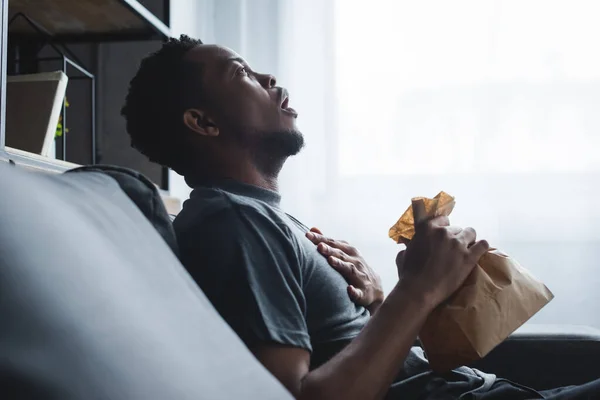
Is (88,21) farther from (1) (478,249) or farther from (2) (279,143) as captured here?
(1) (478,249)

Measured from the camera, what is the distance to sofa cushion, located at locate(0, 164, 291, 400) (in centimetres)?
27

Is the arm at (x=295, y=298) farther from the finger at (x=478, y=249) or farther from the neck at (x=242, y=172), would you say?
the neck at (x=242, y=172)

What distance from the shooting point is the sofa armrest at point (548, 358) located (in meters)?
1.09

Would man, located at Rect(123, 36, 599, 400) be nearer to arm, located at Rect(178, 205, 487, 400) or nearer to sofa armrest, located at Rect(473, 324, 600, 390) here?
arm, located at Rect(178, 205, 487, 400)

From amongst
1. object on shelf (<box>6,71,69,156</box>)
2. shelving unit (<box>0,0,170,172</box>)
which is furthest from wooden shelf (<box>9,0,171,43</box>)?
object on shelf (<box>6,71,69,156</box>)

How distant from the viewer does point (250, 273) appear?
2.32ft

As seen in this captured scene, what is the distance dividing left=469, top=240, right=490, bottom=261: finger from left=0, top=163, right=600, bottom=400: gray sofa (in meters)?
0.52

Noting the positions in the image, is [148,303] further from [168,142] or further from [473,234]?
[168,142]

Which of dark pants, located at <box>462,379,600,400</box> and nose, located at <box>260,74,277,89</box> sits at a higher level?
nose, located at <box>260,74,277,89</box>

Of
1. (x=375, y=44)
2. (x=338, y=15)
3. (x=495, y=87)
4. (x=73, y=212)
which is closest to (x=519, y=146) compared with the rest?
(x=495, y=87)

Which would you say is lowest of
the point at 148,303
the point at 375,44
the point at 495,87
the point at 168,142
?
the point at 148,303

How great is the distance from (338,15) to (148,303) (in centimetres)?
241

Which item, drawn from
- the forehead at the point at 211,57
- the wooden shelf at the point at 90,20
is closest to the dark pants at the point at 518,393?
the forehead at the point at 211,57

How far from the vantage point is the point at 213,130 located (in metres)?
1.11
